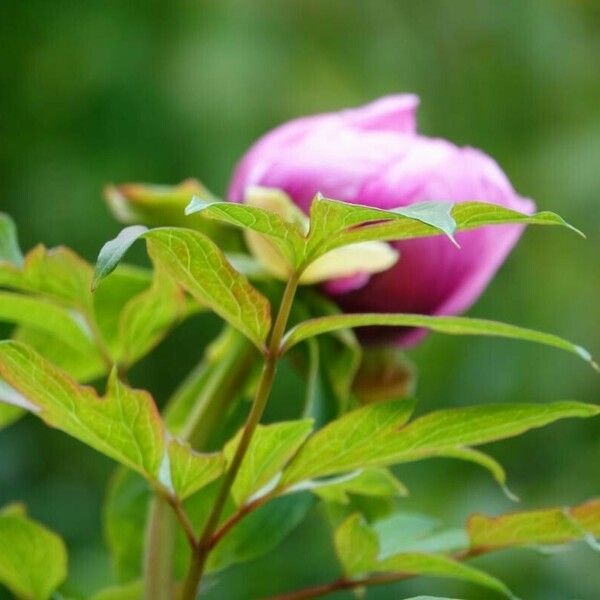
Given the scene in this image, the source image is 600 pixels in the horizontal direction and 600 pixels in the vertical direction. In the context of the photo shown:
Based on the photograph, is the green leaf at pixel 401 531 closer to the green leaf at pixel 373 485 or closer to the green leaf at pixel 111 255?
the green leaf at pixel 373 485

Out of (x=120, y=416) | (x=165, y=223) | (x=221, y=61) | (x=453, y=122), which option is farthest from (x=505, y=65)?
(x=120, y=416)

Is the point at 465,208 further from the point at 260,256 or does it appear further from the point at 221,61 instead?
the point at 221,61

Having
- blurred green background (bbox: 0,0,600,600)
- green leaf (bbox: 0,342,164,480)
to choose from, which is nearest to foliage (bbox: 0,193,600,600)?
green leaf (bbox: 0,342,164,480)

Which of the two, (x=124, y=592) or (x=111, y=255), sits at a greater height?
A: (x=111, y=255)

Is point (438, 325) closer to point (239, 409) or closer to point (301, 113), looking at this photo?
Result: point (239, 409)

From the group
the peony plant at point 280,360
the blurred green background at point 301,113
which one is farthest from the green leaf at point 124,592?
the blurred green background at point 301,113

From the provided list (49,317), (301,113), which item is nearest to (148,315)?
(49,317)

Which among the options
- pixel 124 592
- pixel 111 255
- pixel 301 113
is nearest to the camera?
pixel 111 255
